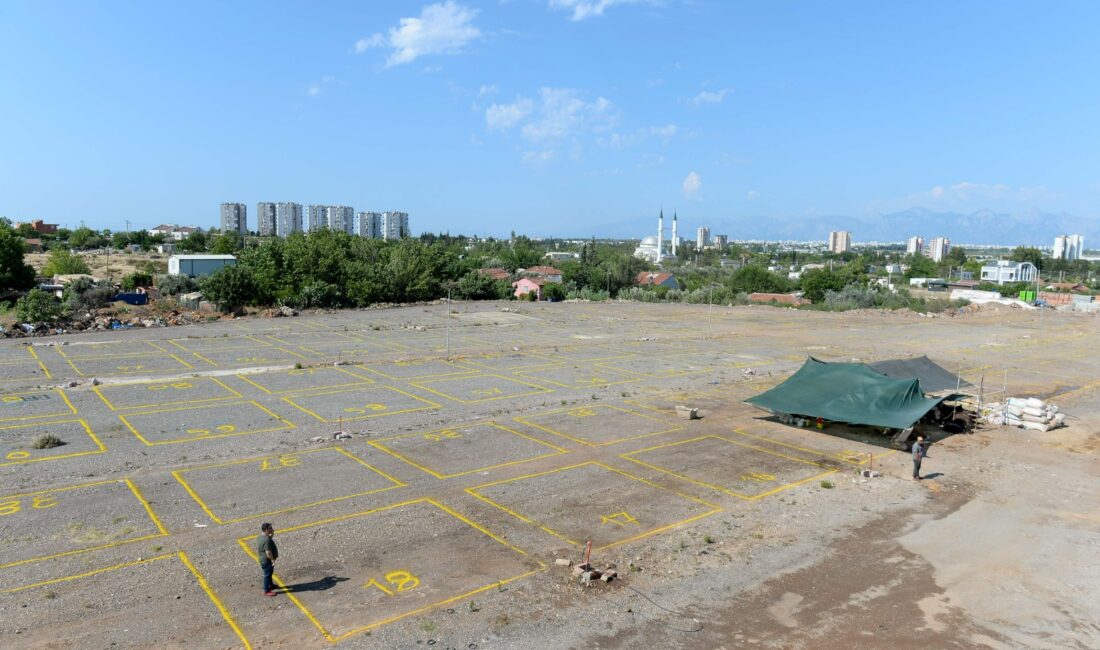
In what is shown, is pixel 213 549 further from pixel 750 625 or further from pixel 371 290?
pixel 371 290

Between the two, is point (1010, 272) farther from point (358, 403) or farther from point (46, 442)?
point (46, 442)

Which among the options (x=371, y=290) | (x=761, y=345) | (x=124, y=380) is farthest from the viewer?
(x=371, y=290)

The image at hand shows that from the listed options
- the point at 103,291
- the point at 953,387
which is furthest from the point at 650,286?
the point at 953,387

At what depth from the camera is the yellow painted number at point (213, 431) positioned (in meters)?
23.1

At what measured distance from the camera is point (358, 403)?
2842 cm

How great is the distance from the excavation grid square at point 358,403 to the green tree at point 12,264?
6354cm

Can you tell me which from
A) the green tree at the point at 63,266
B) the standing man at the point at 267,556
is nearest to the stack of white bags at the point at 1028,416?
the standing man at the point at 267,556

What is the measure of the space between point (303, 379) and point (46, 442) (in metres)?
12.8

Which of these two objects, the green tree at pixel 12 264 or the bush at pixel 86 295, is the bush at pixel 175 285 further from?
the green tree at pixel 12 264

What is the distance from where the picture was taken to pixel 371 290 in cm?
7625

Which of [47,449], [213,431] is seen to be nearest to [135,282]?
[213,431]

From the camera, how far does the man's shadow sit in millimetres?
12641

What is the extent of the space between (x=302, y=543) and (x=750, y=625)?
9.43 meters

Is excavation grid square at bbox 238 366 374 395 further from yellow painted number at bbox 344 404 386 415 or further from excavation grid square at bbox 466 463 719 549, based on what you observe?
excavation grid square at bbox 466 463 719 549
